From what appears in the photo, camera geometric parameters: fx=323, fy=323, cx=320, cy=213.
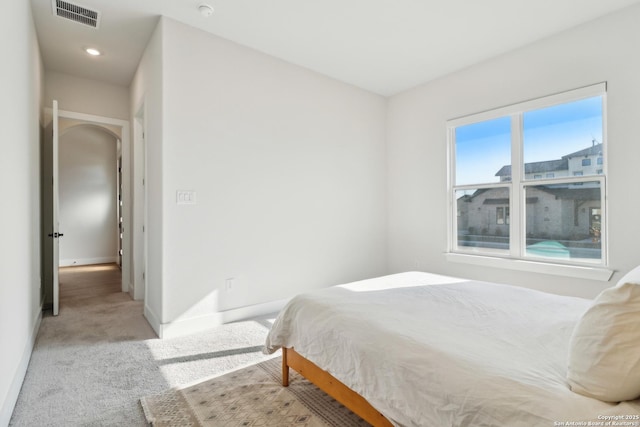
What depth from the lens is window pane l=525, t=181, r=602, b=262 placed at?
2.91 meters

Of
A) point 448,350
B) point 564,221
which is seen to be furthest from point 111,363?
point 564,221

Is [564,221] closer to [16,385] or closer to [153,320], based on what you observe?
[153,320]

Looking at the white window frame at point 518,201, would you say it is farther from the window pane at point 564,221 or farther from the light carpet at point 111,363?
the light carpet at point 111,363

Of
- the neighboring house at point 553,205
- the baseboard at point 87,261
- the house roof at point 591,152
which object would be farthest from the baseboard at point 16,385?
the baseboard at point 87,261

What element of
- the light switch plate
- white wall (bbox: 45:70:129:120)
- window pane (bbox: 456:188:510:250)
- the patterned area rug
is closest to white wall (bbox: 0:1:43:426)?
the patterned area rug

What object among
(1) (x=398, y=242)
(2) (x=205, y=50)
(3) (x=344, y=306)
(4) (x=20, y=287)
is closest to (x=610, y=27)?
(1) (x=398, y=242)

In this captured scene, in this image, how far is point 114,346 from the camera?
8.52 ft

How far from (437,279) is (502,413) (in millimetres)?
1589

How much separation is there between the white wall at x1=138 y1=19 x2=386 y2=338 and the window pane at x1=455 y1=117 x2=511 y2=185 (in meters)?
1.15

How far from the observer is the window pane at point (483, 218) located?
3537 millimetres

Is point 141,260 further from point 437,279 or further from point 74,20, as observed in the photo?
point 437,279

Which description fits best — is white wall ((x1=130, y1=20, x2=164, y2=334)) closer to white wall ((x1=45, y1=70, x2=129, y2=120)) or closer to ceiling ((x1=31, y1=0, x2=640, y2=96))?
ceiling ((x1=31, y1=0, x2=640, y2=96))

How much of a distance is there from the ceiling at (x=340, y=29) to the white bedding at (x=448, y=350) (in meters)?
2.29

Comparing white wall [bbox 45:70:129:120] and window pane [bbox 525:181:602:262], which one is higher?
white wall [bbox 45:70:129:120]
